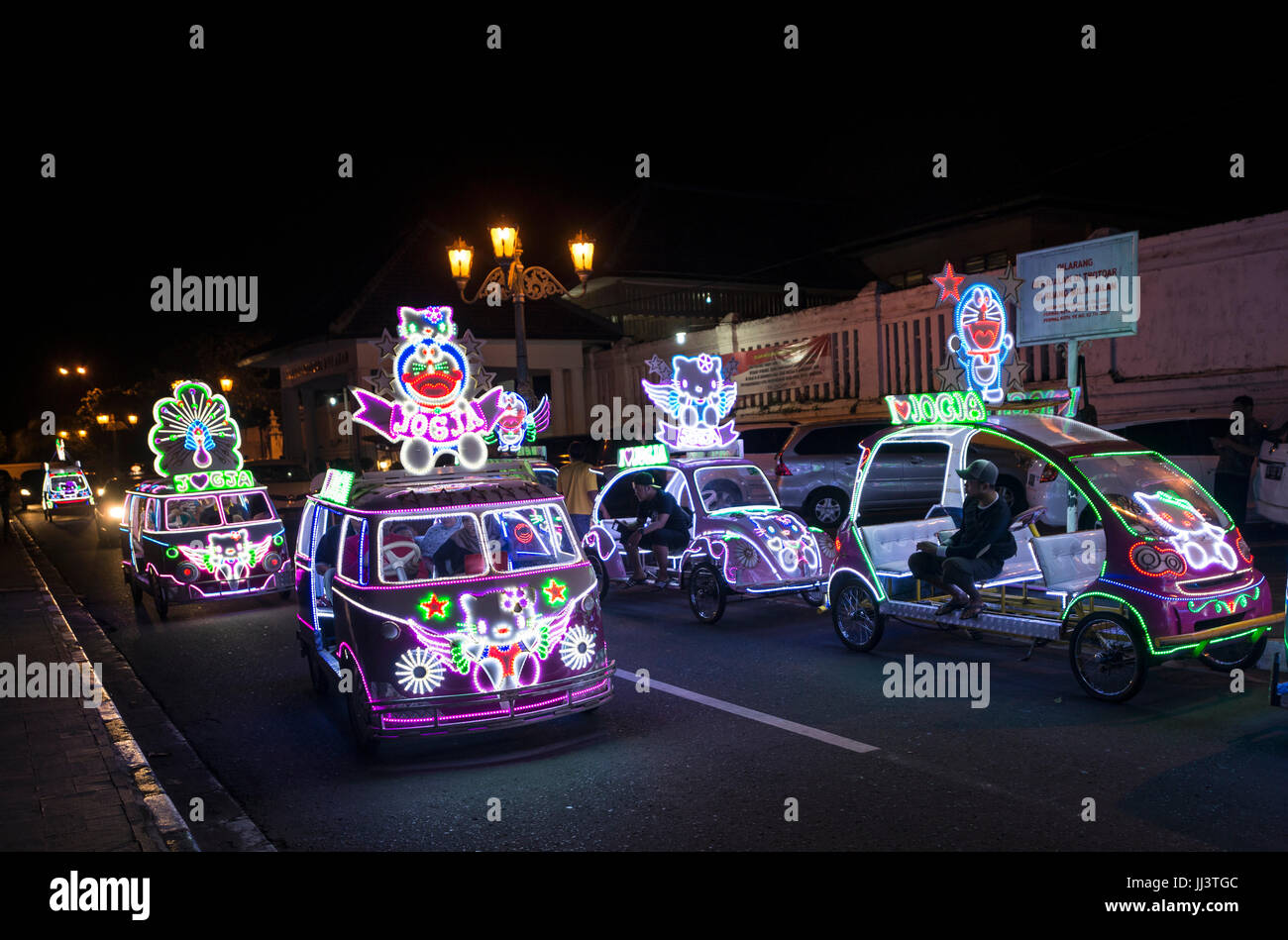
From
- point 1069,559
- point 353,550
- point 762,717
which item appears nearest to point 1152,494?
point 1069,559

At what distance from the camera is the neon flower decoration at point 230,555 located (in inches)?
483

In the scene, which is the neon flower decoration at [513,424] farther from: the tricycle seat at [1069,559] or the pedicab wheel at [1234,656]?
the pedicab wheel at [1234,656]

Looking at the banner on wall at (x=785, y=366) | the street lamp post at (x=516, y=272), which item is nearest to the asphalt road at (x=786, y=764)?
the street lamp post at (x=516, y=272)

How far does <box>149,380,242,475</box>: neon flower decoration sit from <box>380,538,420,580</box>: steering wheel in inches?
274

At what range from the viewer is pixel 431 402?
30.7 feet

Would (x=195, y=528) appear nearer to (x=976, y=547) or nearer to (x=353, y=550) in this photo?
(x=353, y=550)

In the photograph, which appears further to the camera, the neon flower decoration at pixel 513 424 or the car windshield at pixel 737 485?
the neon flower decoration at pixel 513 424

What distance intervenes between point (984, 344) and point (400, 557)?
689 cm

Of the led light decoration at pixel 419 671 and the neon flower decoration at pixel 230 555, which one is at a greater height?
the neon flower decoration at pixel 230 555

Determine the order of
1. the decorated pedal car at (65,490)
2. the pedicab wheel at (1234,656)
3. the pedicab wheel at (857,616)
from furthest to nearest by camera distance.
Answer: the decorated pedal car at (65,490) < the pedicab wheel at (857,616) < the pedicab wheel at (1234,656)

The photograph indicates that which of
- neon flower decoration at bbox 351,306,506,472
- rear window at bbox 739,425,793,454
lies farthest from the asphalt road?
rear window at bbox 739,425,793,454

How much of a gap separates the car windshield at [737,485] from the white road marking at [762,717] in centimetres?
349
